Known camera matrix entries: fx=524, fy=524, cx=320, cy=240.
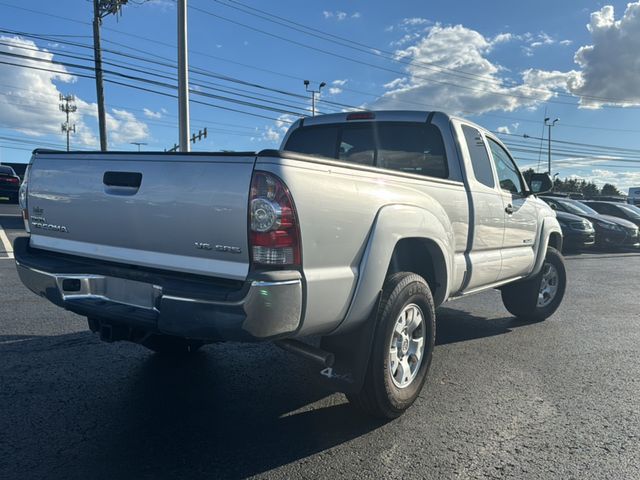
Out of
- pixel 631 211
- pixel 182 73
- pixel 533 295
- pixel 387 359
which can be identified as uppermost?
pixel 182 73

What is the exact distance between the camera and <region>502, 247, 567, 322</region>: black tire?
601 cm

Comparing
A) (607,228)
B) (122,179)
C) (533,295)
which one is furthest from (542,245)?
(607,228)

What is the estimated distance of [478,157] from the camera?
462cm

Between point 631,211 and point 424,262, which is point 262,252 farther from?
point 631,211

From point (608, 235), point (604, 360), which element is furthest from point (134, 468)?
point (608, 235)

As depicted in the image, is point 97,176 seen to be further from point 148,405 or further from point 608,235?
point 608,235

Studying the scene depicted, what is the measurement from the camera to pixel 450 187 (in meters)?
3.92

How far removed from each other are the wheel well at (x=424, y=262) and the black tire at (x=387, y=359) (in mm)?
212

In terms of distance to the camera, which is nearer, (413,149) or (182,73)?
(413,149)

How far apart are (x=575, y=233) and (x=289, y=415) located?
497 inches

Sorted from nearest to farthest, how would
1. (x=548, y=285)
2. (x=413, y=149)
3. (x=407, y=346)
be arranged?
(x=407, y=346) → (x=413, y=149) → (x=548, y=285)

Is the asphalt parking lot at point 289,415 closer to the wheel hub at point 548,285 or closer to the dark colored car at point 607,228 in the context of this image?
the wheel hub at point 548,285

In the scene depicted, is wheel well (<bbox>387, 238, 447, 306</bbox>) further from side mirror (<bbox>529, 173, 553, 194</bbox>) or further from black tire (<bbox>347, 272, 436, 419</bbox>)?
side mirror (<bbox>529, 173, 553, 194</bbox>)

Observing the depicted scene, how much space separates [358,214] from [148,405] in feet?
6.20
